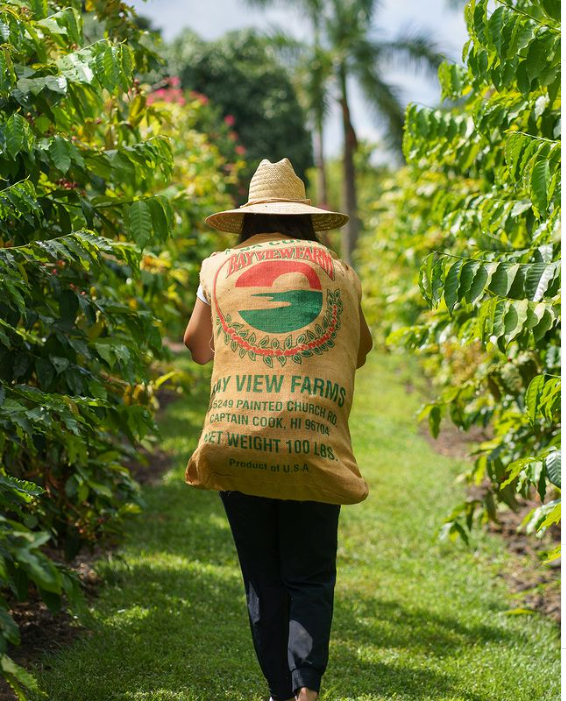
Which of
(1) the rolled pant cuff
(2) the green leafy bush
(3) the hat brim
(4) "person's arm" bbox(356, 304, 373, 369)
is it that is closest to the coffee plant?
(3) the hat brim

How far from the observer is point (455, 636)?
14.5 ft

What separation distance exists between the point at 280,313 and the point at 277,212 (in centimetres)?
43

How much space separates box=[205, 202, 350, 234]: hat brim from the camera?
3.03 m

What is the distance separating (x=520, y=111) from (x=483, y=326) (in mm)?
1215

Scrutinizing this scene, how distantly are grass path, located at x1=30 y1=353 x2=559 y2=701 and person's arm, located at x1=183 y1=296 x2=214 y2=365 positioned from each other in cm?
135

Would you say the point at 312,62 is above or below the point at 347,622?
above

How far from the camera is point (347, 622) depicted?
446 centimetres

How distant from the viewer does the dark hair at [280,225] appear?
3.09m

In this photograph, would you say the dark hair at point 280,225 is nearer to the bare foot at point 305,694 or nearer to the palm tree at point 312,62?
the bare foot at point 305,694

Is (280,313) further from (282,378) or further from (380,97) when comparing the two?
(380,97)

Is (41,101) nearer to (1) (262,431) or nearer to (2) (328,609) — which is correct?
(1) (262,431)

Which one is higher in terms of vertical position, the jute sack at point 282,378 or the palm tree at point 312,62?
the palm tree at point 312,62

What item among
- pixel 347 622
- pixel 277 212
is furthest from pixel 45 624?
pixel 277 212

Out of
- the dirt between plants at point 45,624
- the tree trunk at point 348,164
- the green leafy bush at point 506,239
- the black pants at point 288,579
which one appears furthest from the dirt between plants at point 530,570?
the tree trunk at point 348,164
